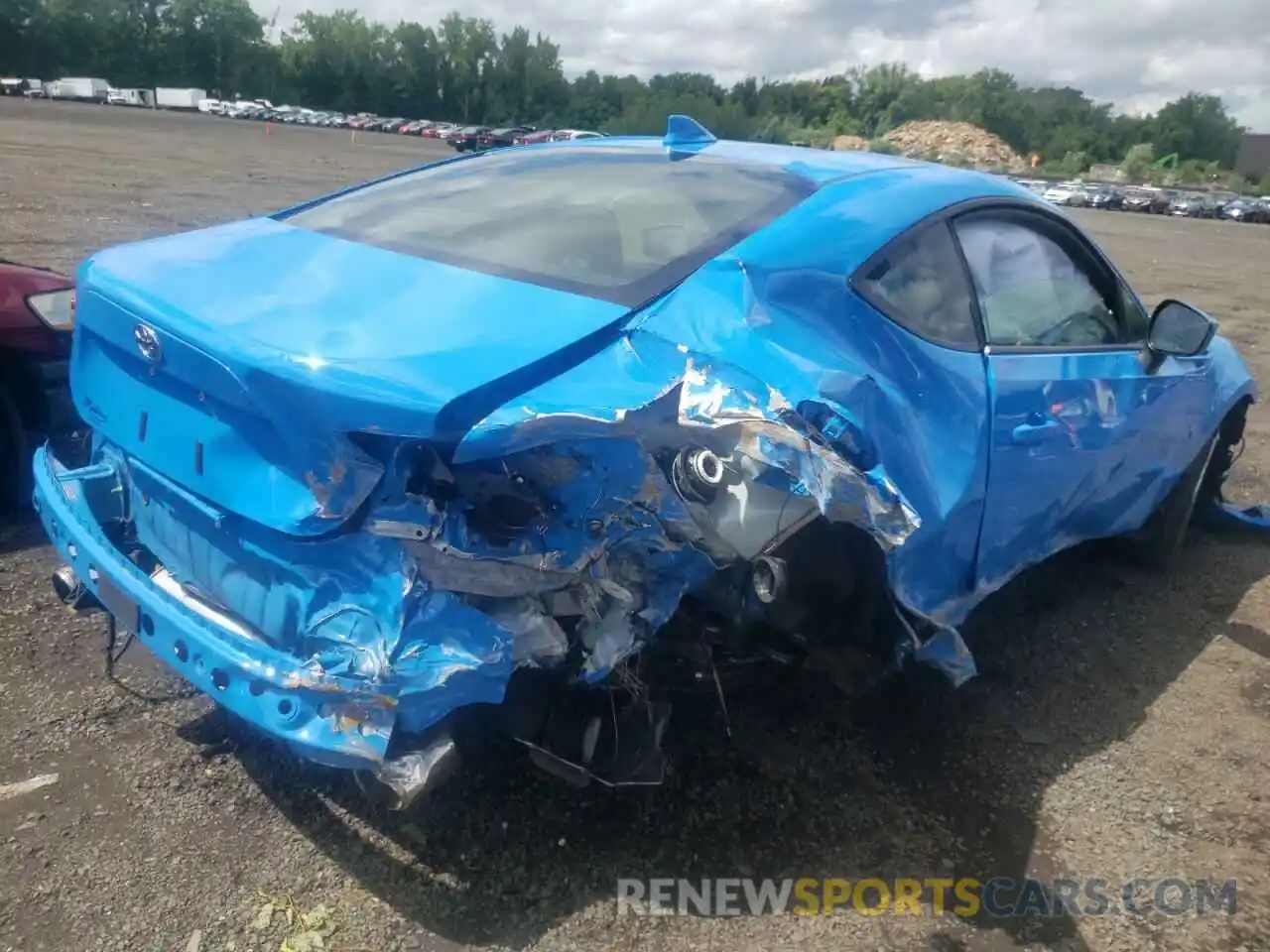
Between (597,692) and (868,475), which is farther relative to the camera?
(597,692)

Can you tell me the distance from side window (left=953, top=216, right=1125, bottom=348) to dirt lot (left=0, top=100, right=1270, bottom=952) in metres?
1.16

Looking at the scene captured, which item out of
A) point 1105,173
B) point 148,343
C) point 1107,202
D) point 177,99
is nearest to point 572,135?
point 1107,202

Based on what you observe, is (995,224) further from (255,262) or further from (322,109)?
(322,109)

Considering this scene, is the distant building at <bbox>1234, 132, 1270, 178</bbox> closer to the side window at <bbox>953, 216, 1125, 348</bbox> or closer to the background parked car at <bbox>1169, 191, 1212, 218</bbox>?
the background parked car at <bbox>1169, 191, 1212, 218</bbox>

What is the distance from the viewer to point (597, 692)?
94.0 inches

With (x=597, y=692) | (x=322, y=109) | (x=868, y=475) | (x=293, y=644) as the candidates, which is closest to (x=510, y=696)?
(x=597, y=692)

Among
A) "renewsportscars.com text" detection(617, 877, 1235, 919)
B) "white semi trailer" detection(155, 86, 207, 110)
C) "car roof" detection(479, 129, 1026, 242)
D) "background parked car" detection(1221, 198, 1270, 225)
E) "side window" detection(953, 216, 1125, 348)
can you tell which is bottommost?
"white semi trailer" detection(155, 86, 207, 110)

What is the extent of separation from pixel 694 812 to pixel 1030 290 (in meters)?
1.93

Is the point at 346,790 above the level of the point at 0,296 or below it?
below

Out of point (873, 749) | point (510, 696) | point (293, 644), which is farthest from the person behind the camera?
point (873, 749)

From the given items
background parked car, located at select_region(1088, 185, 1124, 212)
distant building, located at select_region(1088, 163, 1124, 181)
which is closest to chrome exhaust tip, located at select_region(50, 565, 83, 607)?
Result: background parked car, located at select_region(1088, 185, 1124, 212)

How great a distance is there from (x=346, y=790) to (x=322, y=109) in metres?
96.8

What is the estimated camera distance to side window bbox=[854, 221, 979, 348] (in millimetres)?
2650

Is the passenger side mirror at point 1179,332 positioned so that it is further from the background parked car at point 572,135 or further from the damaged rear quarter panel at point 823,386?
the background parked car at point 572,135
